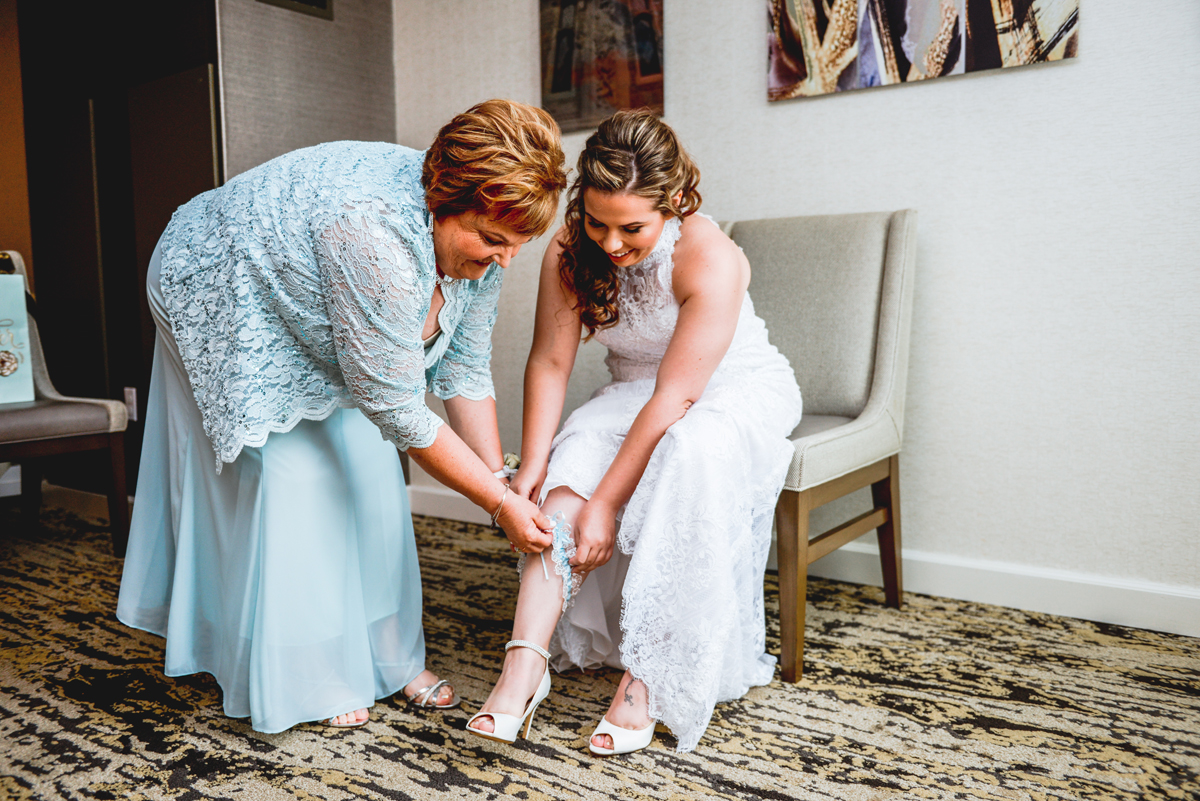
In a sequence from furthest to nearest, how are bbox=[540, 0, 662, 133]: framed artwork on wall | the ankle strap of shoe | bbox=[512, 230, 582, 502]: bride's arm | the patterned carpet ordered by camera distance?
bbox=[540, 0, 662, 133]: framed artwork on wall < bbox=[512, 230, 582, 502]: bride's arm < the ankle strap of shoe < the patterned carpet

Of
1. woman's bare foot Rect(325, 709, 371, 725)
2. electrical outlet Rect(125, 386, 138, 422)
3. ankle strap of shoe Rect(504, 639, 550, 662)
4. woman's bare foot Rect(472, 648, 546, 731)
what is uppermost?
electrical outlet Rect(125, 386, 138, 422)

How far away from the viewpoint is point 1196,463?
72.7 inches

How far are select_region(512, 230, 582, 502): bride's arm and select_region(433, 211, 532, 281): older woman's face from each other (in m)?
0.37

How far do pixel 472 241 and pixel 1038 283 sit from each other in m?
1.50

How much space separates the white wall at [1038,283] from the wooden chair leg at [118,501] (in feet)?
6.94

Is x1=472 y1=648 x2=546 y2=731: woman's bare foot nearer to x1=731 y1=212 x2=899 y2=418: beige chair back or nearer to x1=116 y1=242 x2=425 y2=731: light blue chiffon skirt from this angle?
x1=116 y1=242 x2=425 y2=731: light blue chiffon skirt

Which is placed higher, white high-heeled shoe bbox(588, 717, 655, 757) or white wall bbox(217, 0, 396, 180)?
white wall bbox(217, 0, 396, 180)

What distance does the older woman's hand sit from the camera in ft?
4.53

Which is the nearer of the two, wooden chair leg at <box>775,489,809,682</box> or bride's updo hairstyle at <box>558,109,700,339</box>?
bride's updo hairstyle at <box>558,109,700,339</box>

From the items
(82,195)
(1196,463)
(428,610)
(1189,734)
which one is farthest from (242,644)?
(82,195)

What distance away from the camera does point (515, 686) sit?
1.34 m

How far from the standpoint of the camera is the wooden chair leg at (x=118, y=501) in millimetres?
2562

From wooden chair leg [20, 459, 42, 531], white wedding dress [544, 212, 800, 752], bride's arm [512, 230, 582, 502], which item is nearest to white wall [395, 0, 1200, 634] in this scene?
white wedding dress [544, 212, 800, 752]

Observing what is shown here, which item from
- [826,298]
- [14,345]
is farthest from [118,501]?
[826,298]
